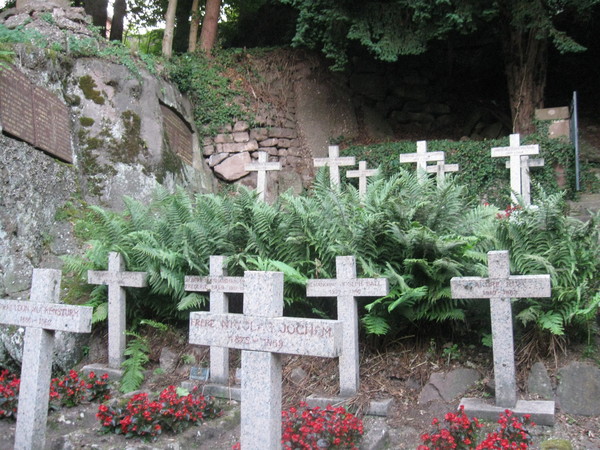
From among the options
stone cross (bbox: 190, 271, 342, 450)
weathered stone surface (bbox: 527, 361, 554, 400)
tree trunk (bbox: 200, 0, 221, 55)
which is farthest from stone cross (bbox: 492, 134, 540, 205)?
stone cross (bbox: 190, 271, 342, 450)

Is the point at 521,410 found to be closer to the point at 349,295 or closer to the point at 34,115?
the point at 349,295

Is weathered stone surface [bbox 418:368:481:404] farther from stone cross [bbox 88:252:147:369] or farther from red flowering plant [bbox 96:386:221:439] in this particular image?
stone cross [bbox 88:252:147:369]

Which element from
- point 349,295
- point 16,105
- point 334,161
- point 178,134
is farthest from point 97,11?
point 349,295

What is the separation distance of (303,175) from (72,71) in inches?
220

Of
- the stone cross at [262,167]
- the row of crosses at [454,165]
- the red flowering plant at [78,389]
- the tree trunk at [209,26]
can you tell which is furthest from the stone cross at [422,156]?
the red flowering plant at [78,389]

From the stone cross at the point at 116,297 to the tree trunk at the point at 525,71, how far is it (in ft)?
30.4

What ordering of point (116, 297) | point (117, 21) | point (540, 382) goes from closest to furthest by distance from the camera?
point (540, 382) → point (116, 297) → point (117, 21)

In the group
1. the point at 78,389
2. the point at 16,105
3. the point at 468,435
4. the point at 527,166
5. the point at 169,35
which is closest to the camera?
the point at 468,435

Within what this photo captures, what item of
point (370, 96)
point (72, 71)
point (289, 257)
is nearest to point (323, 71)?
point (370, 96)

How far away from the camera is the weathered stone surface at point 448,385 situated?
4.55 metres

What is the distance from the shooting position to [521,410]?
A: 4.07 metres

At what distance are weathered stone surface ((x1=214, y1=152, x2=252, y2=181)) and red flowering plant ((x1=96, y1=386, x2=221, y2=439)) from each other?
7.67 metres

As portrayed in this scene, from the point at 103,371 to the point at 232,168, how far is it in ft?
22.6

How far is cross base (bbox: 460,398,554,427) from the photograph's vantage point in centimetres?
399
